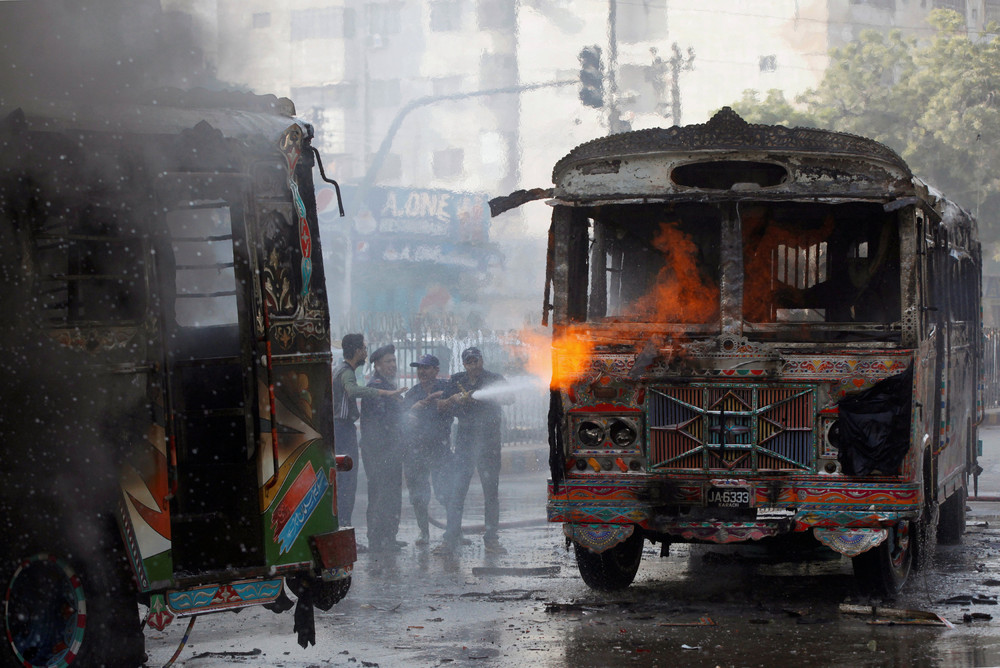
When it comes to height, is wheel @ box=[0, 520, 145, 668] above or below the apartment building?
below

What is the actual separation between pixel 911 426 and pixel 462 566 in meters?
4.14

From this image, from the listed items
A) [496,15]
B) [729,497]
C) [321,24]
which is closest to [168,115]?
Result: [729,497]

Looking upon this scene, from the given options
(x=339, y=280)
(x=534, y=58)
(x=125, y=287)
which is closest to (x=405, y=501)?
(x=125, y=287)

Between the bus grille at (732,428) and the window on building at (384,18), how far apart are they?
46.7 metres

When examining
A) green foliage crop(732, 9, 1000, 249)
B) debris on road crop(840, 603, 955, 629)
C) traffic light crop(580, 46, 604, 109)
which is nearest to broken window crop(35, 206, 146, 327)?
debris on road crop(840, 603, 955, 629)

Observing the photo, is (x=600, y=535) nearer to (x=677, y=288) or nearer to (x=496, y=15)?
(x=677, y=288)

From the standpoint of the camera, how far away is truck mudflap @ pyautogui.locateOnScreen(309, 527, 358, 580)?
24.4 feet

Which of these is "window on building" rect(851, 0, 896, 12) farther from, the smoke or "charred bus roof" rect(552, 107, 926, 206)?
the smoke

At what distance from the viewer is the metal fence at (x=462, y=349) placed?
21.4 m

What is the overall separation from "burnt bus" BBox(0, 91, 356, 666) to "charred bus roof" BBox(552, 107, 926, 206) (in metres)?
2.37

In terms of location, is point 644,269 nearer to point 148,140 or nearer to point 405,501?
point 148,140

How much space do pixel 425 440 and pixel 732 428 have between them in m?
4.35

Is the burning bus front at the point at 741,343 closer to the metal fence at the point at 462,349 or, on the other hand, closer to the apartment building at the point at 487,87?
the metal fence at the point at 462,349

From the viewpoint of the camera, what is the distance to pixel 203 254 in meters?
8.82
